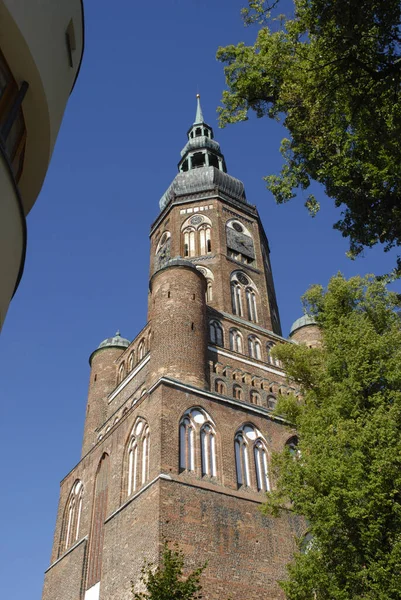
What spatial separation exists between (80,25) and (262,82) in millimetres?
3761

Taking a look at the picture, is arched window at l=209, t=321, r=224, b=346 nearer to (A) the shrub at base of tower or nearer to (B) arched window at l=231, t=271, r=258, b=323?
(B) arched window at l=231, t=271, r=258, b=323

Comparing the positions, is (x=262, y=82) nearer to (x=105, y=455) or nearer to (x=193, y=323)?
(x=193, y=323)

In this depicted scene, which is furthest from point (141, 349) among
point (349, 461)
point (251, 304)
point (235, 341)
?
point (349, 461)

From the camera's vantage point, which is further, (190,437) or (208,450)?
(208,450)

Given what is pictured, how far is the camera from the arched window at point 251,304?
84.4 feet

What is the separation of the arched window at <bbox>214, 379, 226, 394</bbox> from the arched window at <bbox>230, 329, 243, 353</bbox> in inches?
85.1

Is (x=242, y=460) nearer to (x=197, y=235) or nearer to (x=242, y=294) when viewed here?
(x=242, y=294)

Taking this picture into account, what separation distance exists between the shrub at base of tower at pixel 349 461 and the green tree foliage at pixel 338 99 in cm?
286

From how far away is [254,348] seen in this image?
77.8 ft

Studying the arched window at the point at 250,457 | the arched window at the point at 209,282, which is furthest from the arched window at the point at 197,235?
the arched window at the point at 250,457

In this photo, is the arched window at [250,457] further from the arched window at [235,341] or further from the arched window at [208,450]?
the arched window at [235,341]

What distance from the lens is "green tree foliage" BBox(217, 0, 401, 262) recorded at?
8.66 metres

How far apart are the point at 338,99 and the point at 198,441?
11784mm

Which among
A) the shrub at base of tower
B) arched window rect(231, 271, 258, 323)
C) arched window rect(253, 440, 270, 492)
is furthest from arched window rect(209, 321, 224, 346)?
the shrub at base of tower
